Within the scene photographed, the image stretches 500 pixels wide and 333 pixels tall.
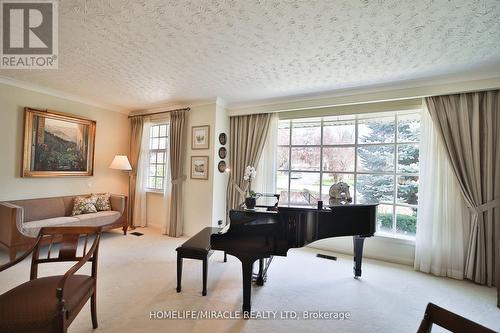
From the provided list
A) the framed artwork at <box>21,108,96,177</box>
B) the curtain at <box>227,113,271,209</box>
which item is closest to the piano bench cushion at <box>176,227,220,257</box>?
the curtain at <box>227,113,271,209</box>

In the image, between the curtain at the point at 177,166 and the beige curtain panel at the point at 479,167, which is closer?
the beige curtain panel at the point at 479,167

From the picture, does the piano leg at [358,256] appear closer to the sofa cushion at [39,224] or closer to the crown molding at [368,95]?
the crown molding at [368,95]

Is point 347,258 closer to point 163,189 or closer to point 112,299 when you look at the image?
point 112,299

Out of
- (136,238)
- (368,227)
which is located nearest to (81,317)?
(136,238)

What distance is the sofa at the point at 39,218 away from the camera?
2957mm

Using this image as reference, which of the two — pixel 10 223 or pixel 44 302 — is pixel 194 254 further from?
pixel 10 223

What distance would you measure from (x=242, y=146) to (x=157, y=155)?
2192 millimetres

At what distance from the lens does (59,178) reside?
414cm

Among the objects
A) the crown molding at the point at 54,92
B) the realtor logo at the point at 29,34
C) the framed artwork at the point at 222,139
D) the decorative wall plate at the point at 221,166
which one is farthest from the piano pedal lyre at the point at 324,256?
the crown molding at the point at 54,92

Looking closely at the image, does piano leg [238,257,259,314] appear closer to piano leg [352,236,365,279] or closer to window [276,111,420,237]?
window [276,111,420,237]

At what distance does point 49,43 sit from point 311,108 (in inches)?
144

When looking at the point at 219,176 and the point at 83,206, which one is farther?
the point at 219,176

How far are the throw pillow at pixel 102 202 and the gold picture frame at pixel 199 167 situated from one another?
5.77 ft

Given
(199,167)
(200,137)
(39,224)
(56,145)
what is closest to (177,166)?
(199,167)
